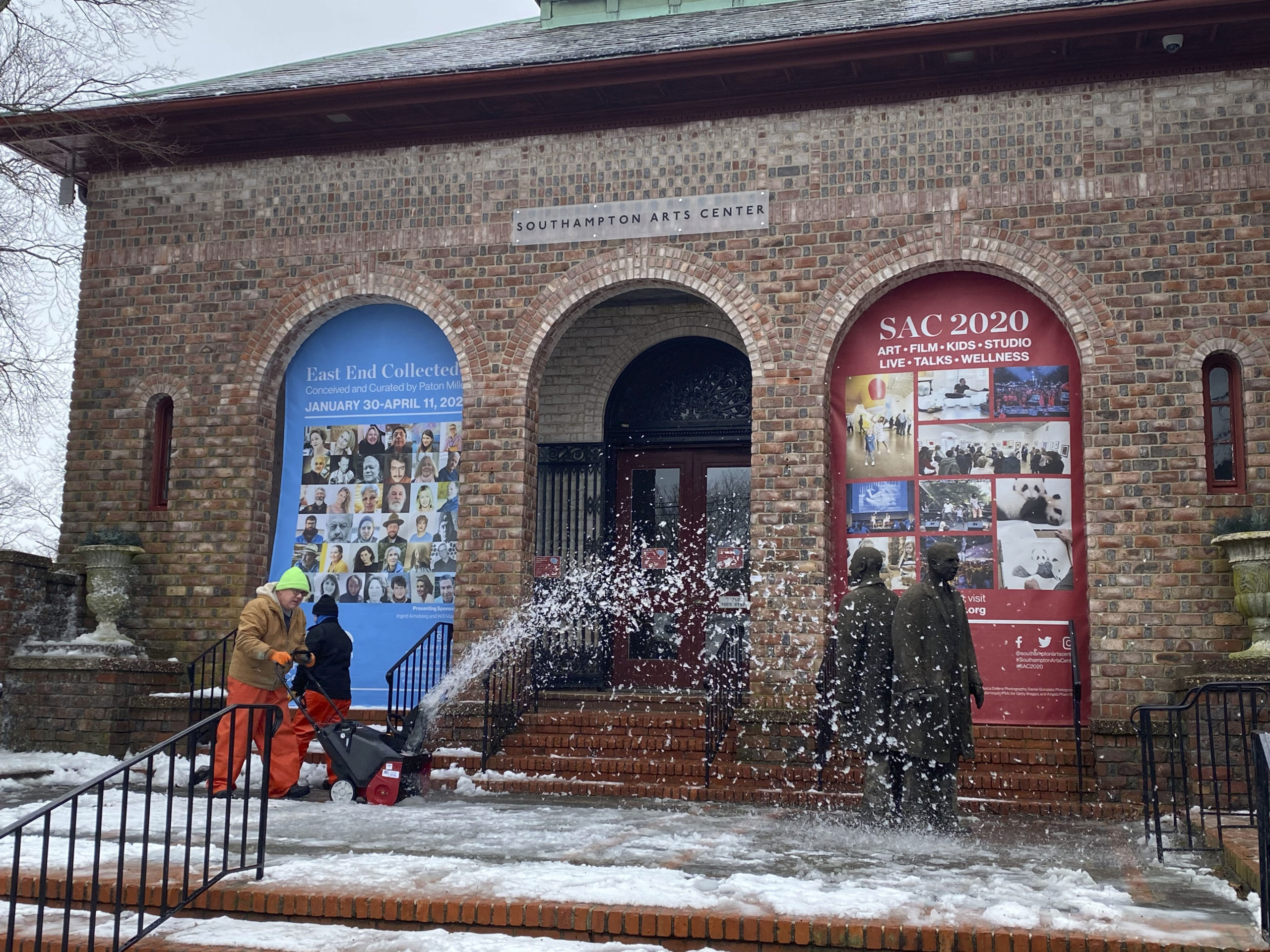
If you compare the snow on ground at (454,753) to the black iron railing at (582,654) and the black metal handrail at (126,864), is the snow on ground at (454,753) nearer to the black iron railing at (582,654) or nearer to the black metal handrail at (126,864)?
the black iron railing at (582,654)

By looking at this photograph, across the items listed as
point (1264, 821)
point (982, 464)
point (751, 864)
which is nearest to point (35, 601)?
point (751, 864)

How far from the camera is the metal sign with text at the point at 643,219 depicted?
482 inches

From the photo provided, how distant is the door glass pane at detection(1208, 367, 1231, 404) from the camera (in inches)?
440

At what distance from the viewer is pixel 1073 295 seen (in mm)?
11352

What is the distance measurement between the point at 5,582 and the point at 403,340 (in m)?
4.47

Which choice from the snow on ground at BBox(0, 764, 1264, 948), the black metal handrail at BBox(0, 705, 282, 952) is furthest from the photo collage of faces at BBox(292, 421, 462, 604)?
the black metal handrail at BBox(0, 705, 282, 952)

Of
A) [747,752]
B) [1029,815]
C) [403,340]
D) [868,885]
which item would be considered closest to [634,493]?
[403,340]

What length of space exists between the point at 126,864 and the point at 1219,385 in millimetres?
9485

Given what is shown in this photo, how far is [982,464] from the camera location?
11594mm

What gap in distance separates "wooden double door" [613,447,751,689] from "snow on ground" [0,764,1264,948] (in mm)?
4595

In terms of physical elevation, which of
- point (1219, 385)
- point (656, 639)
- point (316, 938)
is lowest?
point (316, 938)

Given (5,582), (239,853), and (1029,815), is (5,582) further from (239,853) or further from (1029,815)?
(1029,815)

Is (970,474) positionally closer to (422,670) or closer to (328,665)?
(422,670)

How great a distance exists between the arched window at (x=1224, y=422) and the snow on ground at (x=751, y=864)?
3.49 metres
